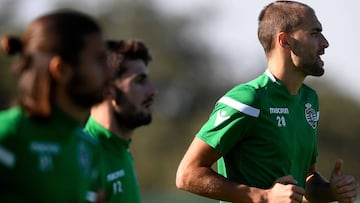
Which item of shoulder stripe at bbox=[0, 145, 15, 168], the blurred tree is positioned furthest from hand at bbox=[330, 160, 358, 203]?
the blurred tree

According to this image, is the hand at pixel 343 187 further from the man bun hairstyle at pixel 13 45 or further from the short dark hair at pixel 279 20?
the man bun hairstyle at pixel 13 45

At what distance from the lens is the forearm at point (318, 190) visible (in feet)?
26.7

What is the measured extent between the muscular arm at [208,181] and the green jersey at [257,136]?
0.08 m

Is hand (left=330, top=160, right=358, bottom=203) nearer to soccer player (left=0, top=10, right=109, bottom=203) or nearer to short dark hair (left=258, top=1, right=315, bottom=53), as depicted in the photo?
short dark hair (left=258, top=1, right=315, bottom=53)

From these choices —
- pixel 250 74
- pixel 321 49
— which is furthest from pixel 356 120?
pixel 321 49

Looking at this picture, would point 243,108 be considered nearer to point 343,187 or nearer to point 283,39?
point 283,39

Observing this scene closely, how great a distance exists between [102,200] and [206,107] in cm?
4083

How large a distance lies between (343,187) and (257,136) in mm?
674

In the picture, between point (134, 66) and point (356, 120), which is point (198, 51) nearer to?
point (356, 120)

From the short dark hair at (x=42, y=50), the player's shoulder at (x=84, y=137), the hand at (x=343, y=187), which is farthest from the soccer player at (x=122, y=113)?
the hand at (x=343, y=187)

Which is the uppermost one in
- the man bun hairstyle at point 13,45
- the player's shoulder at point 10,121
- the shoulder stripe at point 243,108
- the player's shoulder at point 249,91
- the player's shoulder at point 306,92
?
the man bun hairstyle at point 13,45

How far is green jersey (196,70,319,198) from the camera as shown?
7.71 m

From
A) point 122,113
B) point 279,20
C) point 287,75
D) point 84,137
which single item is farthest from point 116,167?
point 279,20

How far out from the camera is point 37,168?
5617mm
